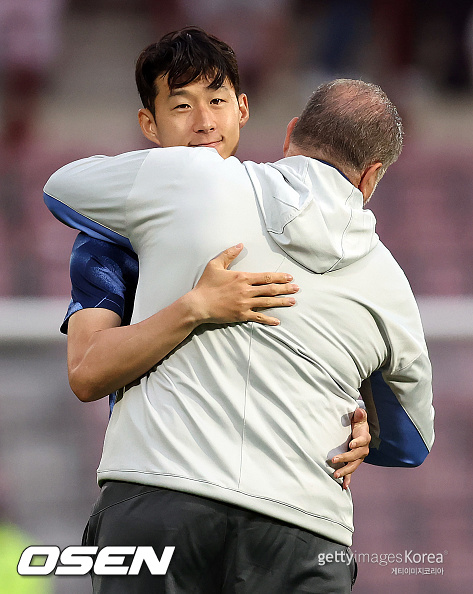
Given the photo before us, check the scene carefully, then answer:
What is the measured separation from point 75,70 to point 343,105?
9.65 ft

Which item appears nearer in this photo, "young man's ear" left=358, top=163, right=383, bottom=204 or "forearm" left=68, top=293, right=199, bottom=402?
"forearm" left=68, top=293, right=199, bottom=402

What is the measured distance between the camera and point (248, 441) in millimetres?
1009

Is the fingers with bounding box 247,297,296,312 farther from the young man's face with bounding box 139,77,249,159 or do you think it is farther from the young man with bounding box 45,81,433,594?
the young man's face with bounding box 139,77,249,159

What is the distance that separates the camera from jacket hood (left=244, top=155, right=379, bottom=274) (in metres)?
1.06

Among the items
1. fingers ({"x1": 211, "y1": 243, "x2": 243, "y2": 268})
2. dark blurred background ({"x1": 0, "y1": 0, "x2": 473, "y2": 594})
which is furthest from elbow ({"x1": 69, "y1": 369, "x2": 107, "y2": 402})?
dark blurred background ({"x1": 0, "y1": 0, "x2": 473, "y2": 594})

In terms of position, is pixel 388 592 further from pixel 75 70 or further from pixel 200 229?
pixel 75 70

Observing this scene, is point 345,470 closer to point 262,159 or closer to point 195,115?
point 195,115

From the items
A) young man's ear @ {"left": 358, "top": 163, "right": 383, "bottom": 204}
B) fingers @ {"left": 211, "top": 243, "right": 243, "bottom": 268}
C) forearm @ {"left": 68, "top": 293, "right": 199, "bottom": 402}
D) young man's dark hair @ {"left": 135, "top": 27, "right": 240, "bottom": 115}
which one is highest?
young man's dark hair @ {"left": 135, "top": 27, "right": 240, "bottom": 115}

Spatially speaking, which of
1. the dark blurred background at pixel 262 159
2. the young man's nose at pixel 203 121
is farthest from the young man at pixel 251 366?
the dark blurred background at pixel 262 159

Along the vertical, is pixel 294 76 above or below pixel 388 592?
above

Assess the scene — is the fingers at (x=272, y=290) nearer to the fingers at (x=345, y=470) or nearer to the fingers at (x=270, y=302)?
the fingers at (x=270, y=302)

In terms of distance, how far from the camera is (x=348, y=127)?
117cm

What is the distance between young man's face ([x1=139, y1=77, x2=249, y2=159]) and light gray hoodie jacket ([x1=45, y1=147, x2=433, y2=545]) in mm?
300

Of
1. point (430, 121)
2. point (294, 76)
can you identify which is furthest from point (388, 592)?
point (294, 76)
